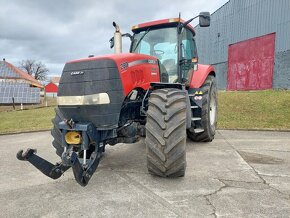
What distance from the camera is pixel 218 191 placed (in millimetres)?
3627

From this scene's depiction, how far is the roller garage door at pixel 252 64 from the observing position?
17891 mm

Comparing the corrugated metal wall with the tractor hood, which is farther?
the corrugated metal wall

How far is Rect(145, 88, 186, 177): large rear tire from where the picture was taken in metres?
3.69

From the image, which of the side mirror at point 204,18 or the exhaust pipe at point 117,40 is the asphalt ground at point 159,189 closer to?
the exhaust pipe at point 117,40

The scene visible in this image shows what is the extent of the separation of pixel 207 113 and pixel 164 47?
5.63 feet

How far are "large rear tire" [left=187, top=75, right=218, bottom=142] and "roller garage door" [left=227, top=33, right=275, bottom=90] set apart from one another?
40.5ft

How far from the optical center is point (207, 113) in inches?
238

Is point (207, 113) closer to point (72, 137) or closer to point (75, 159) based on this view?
point (72, 137)

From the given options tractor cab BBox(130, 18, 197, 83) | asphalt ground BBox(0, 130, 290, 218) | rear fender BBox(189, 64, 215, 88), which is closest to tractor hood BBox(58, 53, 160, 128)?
asphalt ground BBox(0, 130, 290, 218)

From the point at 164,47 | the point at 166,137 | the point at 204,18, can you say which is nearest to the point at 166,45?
the point at 164,47

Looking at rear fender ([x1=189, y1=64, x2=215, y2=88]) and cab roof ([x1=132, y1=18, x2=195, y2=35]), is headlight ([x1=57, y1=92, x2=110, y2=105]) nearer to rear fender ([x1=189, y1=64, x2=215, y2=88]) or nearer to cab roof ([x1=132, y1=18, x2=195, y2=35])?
cab roof ([x1=132, y1=18, x2=195, y2=35])

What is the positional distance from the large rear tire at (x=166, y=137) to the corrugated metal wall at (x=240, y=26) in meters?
15.5

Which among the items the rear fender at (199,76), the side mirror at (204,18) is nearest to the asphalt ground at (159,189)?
the rear fender at (199,76)

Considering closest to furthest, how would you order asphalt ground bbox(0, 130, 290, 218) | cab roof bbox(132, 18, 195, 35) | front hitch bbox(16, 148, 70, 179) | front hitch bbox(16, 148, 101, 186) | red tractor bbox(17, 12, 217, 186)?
asphalt ground bbox(0, 130, 290, 218)
front hitch bbox(16, 148, 101, 186)
front hitch bbox(16, 148, 70, 179)
red tractor bbox(17, 12, 217, 186)
cab roof bbox(132, 18, 195, 35)
